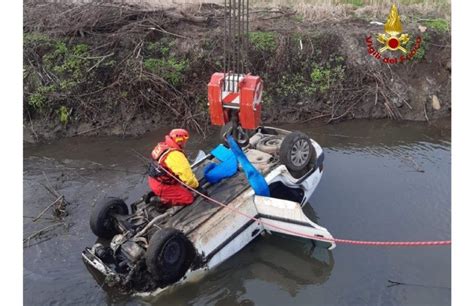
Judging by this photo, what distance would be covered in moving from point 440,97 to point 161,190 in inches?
331

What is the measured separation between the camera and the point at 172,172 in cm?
611

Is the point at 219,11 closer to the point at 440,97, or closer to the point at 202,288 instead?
the point at 440,97

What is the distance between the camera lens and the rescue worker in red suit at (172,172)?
6094 mm

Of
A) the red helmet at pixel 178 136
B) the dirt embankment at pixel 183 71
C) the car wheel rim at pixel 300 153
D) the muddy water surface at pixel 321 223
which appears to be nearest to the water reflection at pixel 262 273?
the muddy water surface at pixel 321 223

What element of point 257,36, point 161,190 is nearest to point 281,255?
point 161,190

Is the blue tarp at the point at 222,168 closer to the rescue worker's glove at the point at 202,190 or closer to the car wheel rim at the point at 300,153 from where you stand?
the rescue worker's glove at the point at 202,190

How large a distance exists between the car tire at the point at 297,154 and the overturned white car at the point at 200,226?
0.01 metres

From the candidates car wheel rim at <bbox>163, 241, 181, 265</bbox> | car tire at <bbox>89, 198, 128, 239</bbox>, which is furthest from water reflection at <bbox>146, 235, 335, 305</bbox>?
car tire at <bbox>89, 198, 128, 239</bbox>

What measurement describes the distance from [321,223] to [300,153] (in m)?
1.22

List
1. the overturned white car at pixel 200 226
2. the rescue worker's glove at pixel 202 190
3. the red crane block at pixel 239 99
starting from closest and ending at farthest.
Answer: the overturned white car at pixel 200 226
the red crane block at pixel 239 99
the rescue worker's glove at pixel 202 190

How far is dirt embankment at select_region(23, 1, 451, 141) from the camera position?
35.0 ft

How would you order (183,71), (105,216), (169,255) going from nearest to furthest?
(169,255) → (105,216) → (183,71)

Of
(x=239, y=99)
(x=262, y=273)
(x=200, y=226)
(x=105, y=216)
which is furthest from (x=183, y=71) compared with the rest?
(x=262, y=273)

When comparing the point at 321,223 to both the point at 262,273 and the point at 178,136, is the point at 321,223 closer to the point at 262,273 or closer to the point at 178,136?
the point at 262,273
